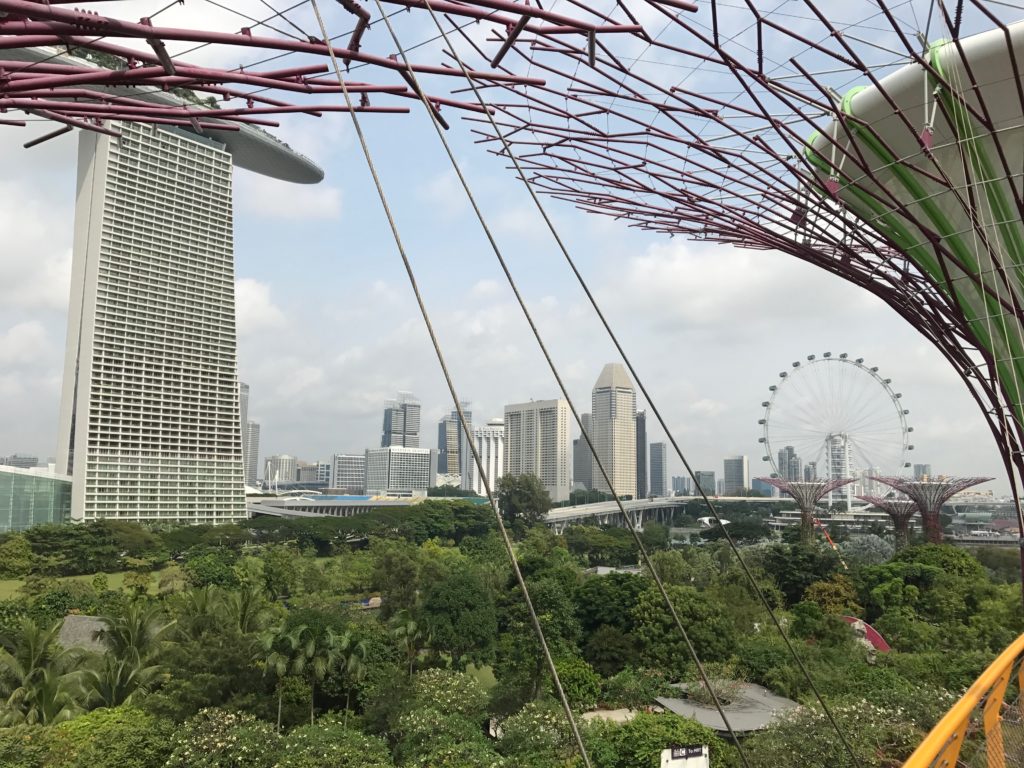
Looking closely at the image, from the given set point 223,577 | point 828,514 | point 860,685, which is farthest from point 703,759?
point 828,514

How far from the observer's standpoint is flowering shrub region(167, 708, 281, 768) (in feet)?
47.0

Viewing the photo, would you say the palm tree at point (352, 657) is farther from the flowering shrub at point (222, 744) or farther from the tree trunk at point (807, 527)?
the tree trunk at point (807, 527)

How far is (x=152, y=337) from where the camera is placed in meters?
57.2

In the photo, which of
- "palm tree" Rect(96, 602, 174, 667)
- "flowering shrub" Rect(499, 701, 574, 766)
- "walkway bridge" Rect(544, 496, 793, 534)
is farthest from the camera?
"walkway bridge" Rect(544, 496, 793, 534)

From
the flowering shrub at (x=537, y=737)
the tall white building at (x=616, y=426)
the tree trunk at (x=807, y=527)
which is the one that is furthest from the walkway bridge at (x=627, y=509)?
the flowering shrub at (x=537, y=737)

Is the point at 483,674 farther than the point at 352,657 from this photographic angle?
Yes

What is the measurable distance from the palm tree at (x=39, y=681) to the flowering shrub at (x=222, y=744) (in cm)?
419

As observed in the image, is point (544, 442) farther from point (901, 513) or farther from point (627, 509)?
point (901, 513)

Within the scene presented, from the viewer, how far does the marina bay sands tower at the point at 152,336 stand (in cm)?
5431

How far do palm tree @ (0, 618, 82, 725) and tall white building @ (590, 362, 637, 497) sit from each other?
122 meters

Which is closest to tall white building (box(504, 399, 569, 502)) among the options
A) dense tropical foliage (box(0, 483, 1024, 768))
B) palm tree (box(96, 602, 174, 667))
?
dense tropical foliage (box(0, 483, 1024, 768))

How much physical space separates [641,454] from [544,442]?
26517mm

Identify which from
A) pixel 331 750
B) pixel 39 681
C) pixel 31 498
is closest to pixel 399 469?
pixel 31 498

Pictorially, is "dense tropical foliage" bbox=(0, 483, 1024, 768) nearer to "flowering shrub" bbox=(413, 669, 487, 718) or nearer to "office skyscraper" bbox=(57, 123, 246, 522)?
"flowering shrub" bbox=(413, 669, 487, 718)
